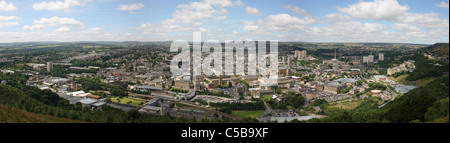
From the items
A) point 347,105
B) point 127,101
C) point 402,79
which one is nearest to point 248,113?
point 347,105

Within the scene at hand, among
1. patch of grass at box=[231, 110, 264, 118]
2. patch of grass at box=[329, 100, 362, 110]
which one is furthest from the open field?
patch of grass at box=[329, 100, 362, 110]

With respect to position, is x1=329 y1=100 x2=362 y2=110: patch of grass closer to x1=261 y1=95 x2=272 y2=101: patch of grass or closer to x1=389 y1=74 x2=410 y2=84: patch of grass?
x1=261 y1=95 x2=272 y2=101: patch of grass

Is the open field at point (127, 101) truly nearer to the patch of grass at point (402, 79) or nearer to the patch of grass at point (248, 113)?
the patch of grass at point (248, 113)

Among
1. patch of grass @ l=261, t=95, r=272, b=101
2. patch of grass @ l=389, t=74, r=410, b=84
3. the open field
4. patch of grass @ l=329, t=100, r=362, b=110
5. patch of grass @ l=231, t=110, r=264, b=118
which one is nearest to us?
patch of grass @ l=231, t=110, r=264, b=118

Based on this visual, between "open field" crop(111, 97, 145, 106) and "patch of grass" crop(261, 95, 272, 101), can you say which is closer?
"open field" crop(111, 97, 145, 106)

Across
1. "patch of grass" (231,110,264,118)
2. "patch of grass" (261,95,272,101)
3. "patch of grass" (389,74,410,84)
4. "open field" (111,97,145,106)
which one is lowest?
"patch of grass" (231,110,264,118)

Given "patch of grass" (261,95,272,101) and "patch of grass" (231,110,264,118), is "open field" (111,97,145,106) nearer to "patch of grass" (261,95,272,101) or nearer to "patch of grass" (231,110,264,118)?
"patch of grass" (231,110,264,118)

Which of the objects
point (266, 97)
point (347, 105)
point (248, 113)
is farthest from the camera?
point (266, 97)

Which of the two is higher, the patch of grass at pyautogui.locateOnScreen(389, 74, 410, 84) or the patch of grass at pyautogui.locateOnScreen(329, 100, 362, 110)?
the patch of grass at pyautogui.locateOnScreen(389, 74, 410, 84)

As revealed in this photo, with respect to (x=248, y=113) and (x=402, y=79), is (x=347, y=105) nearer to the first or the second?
(x=248, y=113)

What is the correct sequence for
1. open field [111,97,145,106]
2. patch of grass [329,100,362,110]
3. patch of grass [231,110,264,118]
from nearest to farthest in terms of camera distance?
patch of grass [231,110,264,118] < patch of grass [329,100,362,110] < open field [111,97,145,106]
